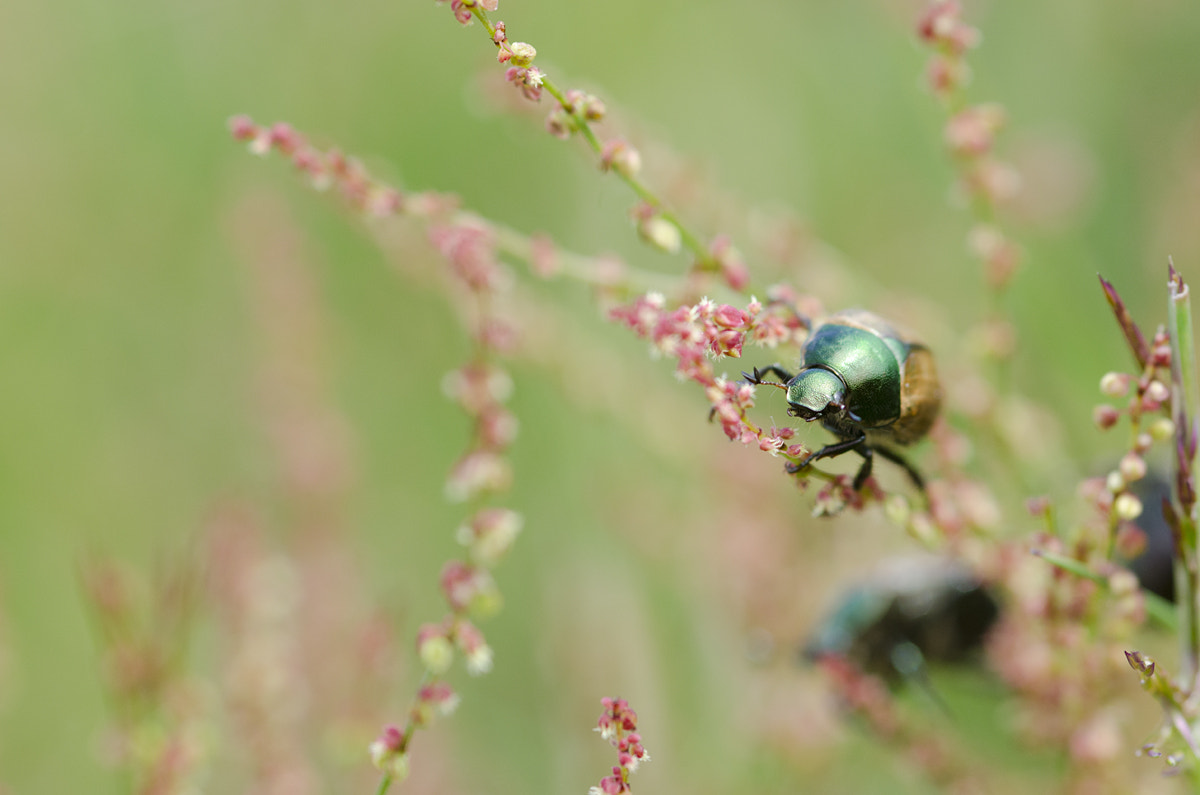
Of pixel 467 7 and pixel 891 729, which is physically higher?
pixel 467 7

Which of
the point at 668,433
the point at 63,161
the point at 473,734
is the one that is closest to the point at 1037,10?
the point at 668,433

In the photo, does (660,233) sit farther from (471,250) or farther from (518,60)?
(518,60)

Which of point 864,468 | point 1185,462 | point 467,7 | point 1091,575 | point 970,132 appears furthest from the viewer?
point 970,132

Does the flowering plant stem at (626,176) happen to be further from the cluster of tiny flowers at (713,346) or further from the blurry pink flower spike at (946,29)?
the blurry pink flower spike at (946,29)

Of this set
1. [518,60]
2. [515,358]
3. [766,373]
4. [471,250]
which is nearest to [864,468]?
[766,373]

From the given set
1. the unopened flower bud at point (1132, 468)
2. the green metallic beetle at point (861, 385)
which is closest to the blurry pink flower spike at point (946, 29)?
the green metallic beetle at point (861, 385)

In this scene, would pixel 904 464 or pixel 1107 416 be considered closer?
pixel 1107 416
